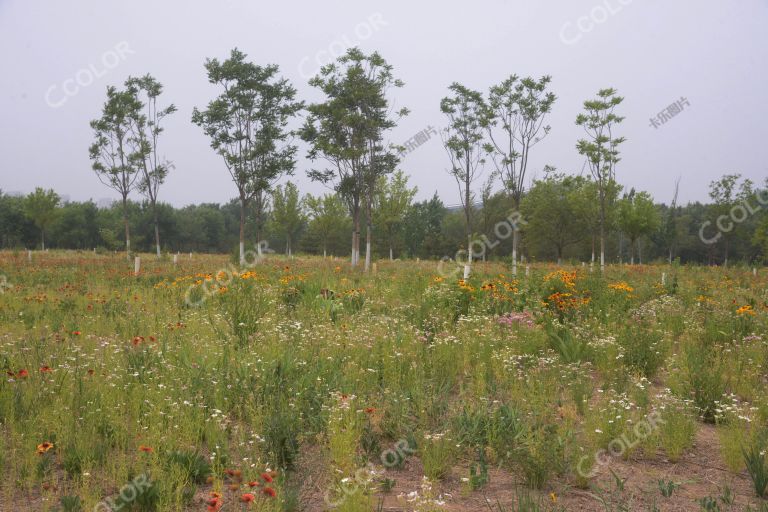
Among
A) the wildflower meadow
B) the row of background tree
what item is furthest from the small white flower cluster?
the row of background tree

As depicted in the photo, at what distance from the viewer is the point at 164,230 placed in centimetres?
7125

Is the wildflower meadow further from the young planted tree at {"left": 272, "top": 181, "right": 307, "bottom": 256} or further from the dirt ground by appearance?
the young planted tree at {"left": 272, "top": 181, "right": 307, "bottom": 256}

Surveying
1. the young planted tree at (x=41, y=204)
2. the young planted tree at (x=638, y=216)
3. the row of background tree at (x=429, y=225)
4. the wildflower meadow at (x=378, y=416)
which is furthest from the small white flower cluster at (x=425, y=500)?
the young planted tree at (x=41, y=204)

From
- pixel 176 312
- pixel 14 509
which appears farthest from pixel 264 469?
pixel 176 312

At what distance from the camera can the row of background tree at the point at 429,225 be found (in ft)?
129

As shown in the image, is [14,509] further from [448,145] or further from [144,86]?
[144,86]

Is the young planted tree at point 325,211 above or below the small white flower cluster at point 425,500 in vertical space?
above

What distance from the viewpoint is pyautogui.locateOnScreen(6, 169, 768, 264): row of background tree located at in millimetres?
39406

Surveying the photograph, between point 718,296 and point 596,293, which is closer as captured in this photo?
point 596,293

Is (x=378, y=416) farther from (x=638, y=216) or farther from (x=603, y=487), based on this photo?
(x=638, y=216)

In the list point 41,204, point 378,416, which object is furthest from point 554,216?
point 41,204

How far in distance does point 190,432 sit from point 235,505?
1008mm

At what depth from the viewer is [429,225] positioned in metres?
65.1

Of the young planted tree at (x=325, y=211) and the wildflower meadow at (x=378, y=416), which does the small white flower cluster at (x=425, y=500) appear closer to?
the wildflower meadow at (x=378, y=416)
